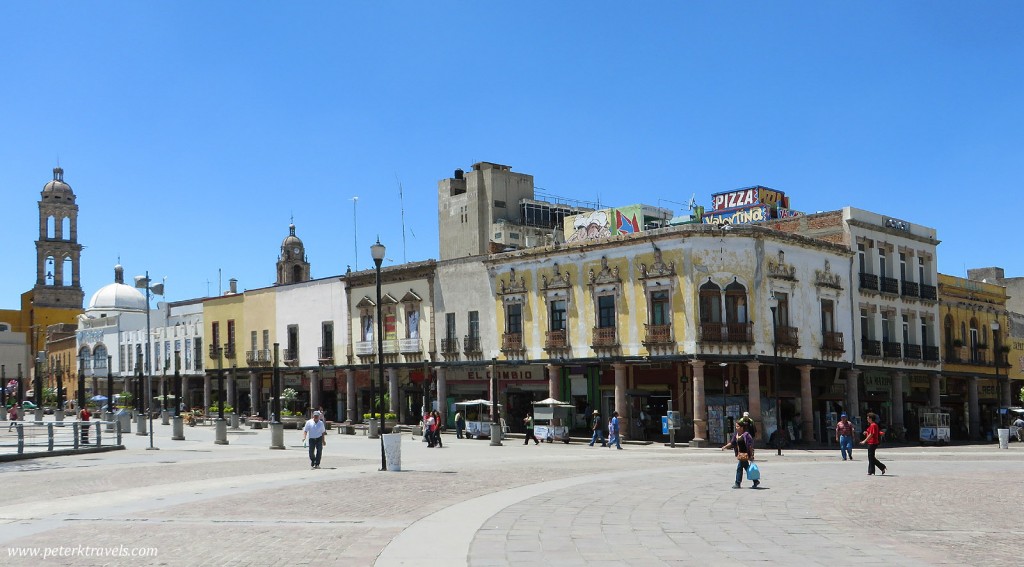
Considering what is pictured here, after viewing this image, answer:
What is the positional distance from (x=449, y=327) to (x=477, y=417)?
5.19 metres

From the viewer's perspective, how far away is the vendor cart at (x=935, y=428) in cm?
5306

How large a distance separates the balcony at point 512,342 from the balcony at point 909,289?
20338 mm

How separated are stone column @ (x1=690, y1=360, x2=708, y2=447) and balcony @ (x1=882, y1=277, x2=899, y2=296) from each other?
14.1m

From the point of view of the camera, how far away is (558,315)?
52.5 m

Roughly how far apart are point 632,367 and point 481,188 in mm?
33083

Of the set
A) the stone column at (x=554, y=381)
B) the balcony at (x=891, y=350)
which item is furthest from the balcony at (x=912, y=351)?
the stone column at (x=554, y=381)

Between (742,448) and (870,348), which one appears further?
(870,348)

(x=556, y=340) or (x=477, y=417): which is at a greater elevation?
(x=556, y=340)

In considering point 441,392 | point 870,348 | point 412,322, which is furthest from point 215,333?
point 870,348

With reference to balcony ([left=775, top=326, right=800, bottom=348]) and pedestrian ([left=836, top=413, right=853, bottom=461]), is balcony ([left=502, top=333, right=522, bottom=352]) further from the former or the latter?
pedestrian ([left=836, top=413, right=853, bottom=461])

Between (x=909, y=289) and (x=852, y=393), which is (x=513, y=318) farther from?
(x=909, y=289)

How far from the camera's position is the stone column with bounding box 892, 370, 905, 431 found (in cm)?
5550

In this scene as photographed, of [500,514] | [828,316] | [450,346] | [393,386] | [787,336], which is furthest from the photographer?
[393,386]

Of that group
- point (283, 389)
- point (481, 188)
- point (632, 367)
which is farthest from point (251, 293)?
point (632, 367)
